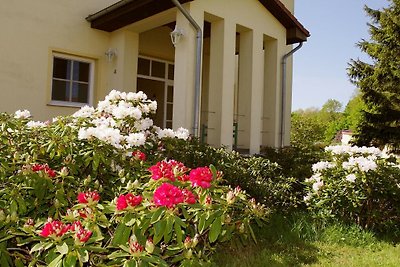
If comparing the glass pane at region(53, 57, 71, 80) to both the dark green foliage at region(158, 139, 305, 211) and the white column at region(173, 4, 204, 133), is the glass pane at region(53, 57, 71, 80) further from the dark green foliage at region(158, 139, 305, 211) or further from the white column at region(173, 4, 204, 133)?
the dark green foliage at region(158, 139, 305, 211)

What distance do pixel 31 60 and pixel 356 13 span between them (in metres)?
18.8

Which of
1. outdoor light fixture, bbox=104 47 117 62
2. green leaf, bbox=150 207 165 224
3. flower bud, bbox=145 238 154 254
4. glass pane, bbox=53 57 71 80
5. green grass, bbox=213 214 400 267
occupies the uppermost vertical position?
outdoor light fixture, bbox=104 47 117 62

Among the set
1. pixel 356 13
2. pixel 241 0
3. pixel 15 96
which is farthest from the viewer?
pixel 356 13

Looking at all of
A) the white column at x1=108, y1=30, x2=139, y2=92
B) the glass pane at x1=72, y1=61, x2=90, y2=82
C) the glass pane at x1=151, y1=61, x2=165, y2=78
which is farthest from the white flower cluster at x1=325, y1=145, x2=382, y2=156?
the glass pane at x1=151, y1=61, x2=165, y2=78

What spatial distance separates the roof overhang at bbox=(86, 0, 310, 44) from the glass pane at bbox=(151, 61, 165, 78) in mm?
2221

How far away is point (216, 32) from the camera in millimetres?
9297

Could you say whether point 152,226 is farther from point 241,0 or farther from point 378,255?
point 241,0

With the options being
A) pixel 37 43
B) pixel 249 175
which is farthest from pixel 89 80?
pixel 249 175

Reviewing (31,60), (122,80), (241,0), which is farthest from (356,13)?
(31,60)

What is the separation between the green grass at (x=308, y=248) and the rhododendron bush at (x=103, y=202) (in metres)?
1.61

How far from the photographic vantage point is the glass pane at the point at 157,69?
39.5 feet

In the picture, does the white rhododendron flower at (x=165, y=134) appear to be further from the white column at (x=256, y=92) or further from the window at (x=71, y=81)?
the window at (x=71, y=81)

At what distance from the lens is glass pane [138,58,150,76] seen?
11.7 metres

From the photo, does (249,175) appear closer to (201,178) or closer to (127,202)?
(201,178)
